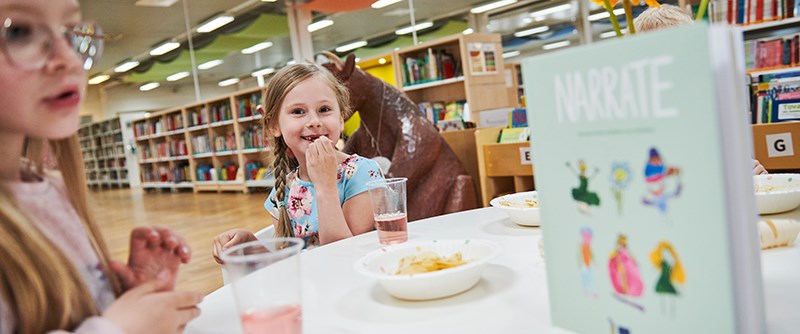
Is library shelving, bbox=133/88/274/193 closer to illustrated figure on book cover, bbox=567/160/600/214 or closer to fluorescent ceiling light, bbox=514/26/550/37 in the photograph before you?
fluorescent ceiling light, bbox=514/26/550/37

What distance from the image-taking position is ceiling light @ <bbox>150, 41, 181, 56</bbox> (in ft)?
34.6

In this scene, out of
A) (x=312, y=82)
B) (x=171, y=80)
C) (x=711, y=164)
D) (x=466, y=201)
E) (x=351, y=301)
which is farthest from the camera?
(x=171, y=80)

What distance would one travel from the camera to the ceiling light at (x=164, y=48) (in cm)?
1054

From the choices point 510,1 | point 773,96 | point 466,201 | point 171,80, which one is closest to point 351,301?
point 466,201

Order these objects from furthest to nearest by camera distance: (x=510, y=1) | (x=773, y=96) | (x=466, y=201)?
(x=510, y=1) < (x=773, y=96) < (x=466, y=201)

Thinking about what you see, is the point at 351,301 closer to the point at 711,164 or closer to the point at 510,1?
the point at 711,164

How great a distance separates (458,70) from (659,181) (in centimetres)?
536

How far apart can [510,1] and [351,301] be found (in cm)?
1032

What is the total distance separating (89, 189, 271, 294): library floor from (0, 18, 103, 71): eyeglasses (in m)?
0.18

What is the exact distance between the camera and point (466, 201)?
7.66ft

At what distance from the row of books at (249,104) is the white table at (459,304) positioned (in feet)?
27.7

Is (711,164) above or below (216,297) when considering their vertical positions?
above

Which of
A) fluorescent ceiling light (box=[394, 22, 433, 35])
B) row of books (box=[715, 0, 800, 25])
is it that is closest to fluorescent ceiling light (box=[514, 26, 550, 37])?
fluorescent ceiling light (box=[394, 22, 433, 35])

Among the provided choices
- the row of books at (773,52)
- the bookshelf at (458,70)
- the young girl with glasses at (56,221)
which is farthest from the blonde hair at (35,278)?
the bookshelf at (458,70)
